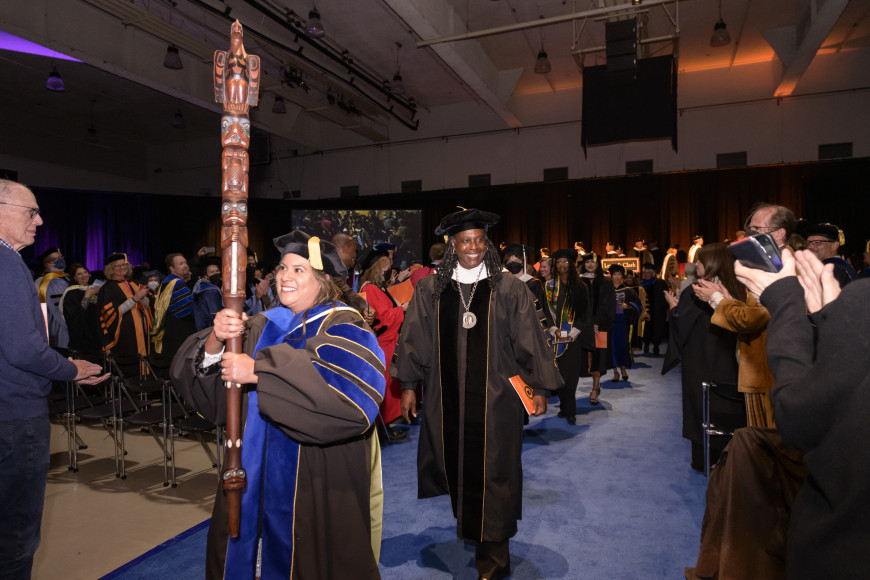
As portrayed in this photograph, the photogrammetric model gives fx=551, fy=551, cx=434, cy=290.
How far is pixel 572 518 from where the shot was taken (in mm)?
3764

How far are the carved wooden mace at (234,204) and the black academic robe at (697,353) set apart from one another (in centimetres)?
372

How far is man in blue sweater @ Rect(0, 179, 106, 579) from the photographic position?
209 cm

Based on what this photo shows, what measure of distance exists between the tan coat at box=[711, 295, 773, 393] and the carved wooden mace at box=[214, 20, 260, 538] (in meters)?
2.75

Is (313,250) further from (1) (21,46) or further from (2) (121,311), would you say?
(1) (21,46)

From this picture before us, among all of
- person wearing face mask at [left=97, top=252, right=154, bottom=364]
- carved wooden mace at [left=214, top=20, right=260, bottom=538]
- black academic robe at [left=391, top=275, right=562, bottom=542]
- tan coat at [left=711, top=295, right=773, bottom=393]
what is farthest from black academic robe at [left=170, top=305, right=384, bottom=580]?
person wearing face mask at [left=97, top=252, right=154, bottom=364]

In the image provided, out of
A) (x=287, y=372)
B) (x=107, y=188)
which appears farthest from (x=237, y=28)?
(x=107, y=188)

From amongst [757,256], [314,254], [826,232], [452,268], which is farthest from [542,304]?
[757,256]

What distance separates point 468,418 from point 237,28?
2177mm

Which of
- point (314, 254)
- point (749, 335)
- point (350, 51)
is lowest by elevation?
point (749, 335)

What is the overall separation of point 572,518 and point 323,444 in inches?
102

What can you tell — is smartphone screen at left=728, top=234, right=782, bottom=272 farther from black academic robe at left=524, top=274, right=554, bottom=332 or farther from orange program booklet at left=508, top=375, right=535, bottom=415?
black academic robe at left=524, top=274, right=554, bottom=332

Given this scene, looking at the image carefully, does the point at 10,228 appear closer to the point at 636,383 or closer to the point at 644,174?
the point at 636,383

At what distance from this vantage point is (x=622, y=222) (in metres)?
14.5

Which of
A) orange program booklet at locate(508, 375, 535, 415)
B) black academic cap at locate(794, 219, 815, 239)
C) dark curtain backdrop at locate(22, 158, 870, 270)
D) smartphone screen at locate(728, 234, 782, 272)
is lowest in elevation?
orange program booklet at locate(508, 375, 535, 415)
